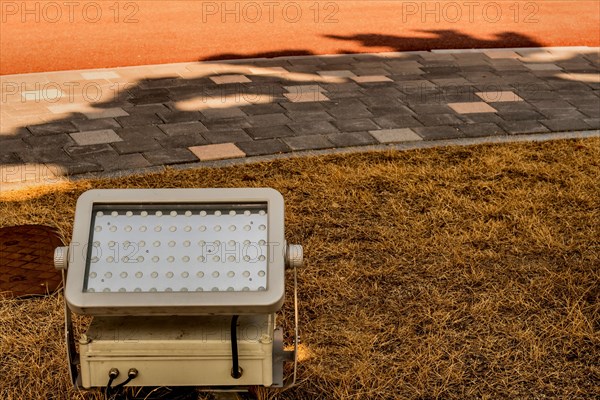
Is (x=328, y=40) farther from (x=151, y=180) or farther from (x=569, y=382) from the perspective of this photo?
(x=569, y=382)

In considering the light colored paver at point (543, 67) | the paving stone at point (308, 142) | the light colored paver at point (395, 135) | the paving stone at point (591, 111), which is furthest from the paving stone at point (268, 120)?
the light colored paver at point (543, 67)

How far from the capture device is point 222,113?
6664mm

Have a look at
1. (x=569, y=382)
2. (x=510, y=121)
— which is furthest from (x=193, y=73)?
(x=569, y=382)

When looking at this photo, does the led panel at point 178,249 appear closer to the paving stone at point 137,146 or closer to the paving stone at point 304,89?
the paving stone at point 137,146

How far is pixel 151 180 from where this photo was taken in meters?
5.30

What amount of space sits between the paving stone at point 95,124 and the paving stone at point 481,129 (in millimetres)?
2647

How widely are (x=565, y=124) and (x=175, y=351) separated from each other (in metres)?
5.15

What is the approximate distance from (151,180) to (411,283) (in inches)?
78.1

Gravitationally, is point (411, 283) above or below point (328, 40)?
below

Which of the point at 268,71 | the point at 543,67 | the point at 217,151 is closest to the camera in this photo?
the point at 217,151

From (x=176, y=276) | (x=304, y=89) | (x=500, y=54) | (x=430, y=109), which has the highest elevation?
(x=176, y=276)

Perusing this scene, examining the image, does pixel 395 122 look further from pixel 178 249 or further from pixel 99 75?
pixel 178 249

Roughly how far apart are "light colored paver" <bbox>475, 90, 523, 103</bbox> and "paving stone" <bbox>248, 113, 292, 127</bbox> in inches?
74.0

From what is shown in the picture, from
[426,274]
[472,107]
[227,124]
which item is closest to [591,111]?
[472,107]
